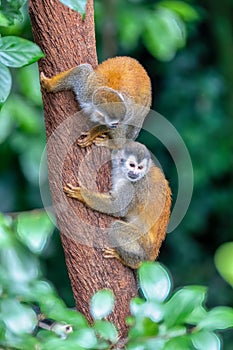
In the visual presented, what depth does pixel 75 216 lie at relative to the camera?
1.79 metres

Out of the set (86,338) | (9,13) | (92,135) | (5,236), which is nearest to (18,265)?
(5,236)

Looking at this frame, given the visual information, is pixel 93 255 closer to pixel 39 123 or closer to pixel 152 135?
pixel 39 123

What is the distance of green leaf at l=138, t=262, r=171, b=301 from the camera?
1.12 meters

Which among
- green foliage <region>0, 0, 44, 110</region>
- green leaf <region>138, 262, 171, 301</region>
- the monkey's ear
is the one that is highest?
green foliage <region>0, 0, 44, 110</region>

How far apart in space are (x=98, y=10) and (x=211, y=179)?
56.5 inches

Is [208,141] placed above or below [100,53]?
below

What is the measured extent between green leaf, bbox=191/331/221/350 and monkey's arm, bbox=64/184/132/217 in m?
0.74

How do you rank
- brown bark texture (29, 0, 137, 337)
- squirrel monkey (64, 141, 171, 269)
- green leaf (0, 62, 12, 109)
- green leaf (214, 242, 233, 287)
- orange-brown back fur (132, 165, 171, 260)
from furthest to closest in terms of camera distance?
orange-brown back fur (132, 165, 171, 260), squirrel monkey (64, 141, 171, 269), brown bark texture (29, 0, 137, 337), green leaf (0, 62, 12, 109), green leaf (214, 242, 233, 287)

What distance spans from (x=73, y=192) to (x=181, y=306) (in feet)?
2.47

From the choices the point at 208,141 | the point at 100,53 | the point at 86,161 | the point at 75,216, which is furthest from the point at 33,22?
the point at 208,141

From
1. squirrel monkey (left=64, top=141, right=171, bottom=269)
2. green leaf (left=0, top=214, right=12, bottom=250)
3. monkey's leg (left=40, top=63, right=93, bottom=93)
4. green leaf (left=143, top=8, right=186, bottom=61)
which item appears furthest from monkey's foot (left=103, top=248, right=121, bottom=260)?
green leaf (left=143, top=8, right=186, bottom=61)

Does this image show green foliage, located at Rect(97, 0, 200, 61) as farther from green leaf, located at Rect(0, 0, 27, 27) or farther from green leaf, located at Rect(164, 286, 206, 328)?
green leaf, located at Rect(164, 286, 206, 328)

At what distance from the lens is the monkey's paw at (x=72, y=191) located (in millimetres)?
1773

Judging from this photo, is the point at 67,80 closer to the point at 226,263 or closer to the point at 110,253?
the point at 110,253
